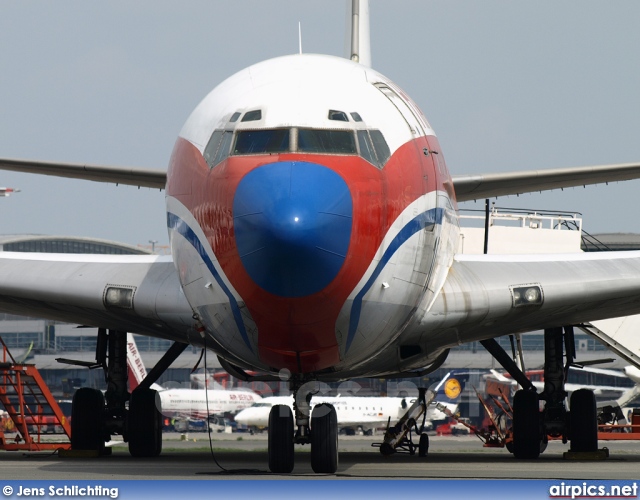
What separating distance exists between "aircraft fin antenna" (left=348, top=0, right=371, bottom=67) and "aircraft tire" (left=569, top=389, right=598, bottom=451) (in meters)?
7.70

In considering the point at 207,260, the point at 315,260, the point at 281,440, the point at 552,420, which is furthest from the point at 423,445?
the point at 315,260

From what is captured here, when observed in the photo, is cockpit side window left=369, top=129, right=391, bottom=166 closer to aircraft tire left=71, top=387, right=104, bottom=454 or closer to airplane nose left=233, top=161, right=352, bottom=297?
airplane nose left=233, top=161, right=352, bottom=297

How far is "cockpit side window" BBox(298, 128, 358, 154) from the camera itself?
12.5 m

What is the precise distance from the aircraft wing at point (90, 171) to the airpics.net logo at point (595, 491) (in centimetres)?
942

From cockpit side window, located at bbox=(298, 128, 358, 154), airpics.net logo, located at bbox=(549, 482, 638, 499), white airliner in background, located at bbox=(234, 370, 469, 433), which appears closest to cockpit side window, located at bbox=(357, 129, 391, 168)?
cockpit side window, located at bbox=(298, 128, 358, 154)

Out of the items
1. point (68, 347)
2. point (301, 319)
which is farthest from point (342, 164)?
point (68, 347)

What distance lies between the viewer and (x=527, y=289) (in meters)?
16.5

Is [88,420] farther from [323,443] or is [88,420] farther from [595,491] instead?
[595,491]

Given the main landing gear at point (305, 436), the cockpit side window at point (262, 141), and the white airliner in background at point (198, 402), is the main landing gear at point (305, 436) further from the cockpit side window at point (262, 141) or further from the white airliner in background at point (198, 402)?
the white airliner in background at point (198, 402)

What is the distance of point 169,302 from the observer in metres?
15.6

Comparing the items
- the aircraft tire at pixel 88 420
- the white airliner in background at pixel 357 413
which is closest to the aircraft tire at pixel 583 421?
the aircraft tire at pixel 88 420

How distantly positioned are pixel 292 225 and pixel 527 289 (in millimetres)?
6048

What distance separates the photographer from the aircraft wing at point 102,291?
15.9 meters

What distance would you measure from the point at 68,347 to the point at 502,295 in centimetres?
9247
